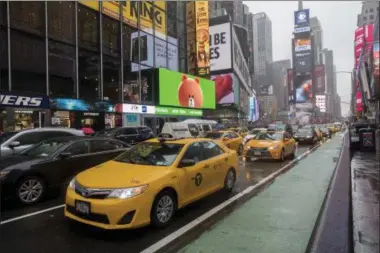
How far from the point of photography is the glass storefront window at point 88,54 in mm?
23859

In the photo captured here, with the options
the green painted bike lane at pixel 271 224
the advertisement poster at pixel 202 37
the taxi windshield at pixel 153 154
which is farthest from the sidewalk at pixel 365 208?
the advertisement poster at pixel 202 37

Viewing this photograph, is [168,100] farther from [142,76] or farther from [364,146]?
[364,146]

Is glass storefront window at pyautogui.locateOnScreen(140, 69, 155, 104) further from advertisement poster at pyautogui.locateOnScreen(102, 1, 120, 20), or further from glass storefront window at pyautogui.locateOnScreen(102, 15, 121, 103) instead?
advertisement poster at pyautogui.locateOnScreen(102, 1, 120, 20)

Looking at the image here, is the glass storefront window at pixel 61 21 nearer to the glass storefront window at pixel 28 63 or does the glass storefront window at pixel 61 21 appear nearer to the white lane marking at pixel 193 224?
the glass storefront window at pixel 28 63

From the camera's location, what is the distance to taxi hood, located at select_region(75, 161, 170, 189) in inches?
199

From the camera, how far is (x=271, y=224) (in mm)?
5590

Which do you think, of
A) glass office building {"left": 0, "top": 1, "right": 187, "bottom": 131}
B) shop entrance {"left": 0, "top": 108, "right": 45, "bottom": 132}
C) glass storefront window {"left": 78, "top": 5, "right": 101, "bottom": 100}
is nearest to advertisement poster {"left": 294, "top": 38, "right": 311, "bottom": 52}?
glass office building {"left": 0, "top": 1, "right": 187, "bottom": 131}

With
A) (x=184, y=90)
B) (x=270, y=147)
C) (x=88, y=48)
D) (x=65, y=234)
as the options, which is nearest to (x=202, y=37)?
(x=184, y=90)

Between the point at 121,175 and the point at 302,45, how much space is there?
198 meters

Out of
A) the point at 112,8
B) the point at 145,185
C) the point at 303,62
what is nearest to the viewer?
the point at 145,185

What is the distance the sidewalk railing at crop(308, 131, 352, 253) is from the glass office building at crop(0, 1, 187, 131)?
16916 millimetres

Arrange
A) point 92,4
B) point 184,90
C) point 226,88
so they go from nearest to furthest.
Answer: point 92,4, point 184,90, point 226,88

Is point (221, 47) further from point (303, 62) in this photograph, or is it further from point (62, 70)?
point (303, 62)

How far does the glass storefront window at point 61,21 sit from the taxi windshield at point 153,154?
17.5m
